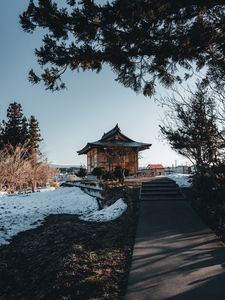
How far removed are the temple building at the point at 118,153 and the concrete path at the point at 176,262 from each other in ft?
67.1

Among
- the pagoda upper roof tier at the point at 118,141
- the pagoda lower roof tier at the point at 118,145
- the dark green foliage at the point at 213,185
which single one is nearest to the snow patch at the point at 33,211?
the dark green foliage at the point at 213,185

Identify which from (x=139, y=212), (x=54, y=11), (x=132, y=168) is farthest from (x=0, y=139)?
(x=54, y=11)

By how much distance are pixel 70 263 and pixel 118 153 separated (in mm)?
22803

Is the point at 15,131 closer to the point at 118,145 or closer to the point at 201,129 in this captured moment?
the point at 118,145

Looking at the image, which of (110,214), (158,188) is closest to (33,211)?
(110,214)

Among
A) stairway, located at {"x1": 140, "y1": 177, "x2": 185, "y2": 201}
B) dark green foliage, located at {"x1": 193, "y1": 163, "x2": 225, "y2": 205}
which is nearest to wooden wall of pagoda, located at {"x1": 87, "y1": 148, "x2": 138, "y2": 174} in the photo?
stairway, located at {"x1": 140, "y1": 177, "x2": 185, "y2": 201}

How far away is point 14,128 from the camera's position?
42.8m

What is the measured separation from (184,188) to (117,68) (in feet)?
30.2

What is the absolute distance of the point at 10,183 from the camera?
30312 millimetres

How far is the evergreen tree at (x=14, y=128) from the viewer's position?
4170 centimetres

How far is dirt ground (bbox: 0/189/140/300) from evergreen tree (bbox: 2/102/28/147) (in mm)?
34617

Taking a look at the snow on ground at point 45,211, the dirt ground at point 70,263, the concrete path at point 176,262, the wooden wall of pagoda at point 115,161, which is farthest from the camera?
the wooden wall of pagoda at point 115,161

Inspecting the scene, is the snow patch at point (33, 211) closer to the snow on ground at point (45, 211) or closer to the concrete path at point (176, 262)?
the snow on ground at point (45, 211)

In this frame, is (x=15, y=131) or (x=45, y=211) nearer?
(x=45, y=211)
